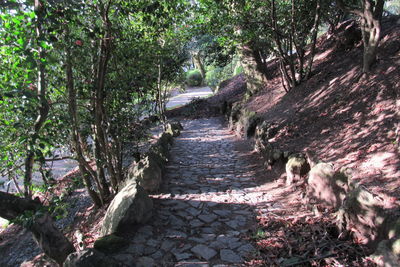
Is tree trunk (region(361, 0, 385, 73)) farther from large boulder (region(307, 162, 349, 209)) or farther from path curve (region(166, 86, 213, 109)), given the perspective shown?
path curve (region(166, 86, 213, 109))

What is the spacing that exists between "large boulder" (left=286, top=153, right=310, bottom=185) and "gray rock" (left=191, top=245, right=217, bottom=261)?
2230 millimetres

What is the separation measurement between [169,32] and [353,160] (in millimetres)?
6463

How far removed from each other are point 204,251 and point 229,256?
1.08 ft

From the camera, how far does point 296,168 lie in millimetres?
4789

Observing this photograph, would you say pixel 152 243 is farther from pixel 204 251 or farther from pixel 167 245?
pixel 204 251

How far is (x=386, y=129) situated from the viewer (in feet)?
12.8

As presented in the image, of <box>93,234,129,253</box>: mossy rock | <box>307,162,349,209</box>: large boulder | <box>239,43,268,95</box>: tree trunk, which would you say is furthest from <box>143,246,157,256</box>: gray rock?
<box>239,43,268,95</box>: tree trunk

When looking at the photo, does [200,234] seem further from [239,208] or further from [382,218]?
[382,218]

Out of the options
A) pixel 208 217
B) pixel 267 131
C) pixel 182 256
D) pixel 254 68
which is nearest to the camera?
pixel 182 256

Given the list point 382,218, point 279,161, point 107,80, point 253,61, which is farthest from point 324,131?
point 253,61

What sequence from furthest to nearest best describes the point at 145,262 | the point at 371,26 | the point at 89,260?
the point at 371,26 → the point at 145,262 → the point at 89,260

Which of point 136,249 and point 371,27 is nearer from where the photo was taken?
point 136,249

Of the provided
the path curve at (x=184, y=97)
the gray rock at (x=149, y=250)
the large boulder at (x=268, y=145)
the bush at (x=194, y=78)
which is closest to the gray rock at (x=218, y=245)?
the gray rock at (x=149, y=250)

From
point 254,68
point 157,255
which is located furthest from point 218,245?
point 254,68
